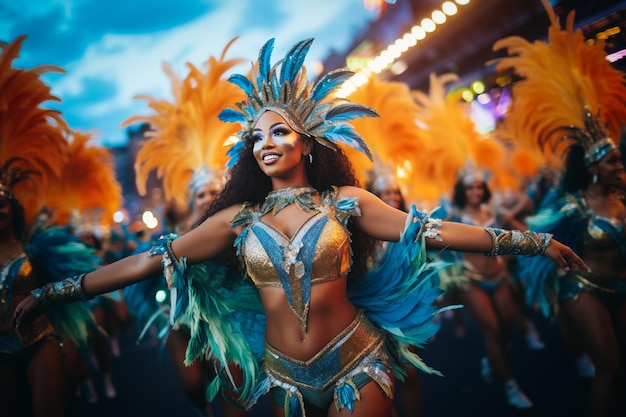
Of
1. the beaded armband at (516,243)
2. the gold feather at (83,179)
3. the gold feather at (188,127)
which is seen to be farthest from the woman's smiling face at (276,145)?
the gold feather at (83,179)

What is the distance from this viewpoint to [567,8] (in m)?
3.88

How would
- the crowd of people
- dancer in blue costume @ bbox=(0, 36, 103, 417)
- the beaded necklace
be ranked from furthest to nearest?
dancer in blue costume @ bbox=(0, 36, 103, 417)
the beaded necklace
the crowd of people

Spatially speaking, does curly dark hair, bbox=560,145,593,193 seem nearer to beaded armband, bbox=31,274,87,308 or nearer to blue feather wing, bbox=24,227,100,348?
beaded armband, bbox=31,274,87,308

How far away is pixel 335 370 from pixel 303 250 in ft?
2.04

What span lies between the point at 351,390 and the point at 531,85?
3.61 m

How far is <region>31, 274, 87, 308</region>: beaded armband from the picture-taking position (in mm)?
2434

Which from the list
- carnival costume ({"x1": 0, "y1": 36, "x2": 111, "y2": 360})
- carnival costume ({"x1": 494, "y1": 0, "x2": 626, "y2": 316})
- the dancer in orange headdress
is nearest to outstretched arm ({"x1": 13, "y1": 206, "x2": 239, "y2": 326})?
carnival costume ({"x1": 0, "y1": 36, "x2": 111, "y2": 360})

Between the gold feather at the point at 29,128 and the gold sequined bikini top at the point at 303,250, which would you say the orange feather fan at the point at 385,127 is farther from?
the gold feather at the point at 29,128

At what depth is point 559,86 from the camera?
13.1 feet

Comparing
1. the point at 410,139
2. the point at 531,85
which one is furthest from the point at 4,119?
the point at 531,85

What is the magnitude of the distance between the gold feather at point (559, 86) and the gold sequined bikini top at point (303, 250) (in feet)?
9.31

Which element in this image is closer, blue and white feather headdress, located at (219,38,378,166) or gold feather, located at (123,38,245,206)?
blue and white feather headdress, located at (219,38,378,166)

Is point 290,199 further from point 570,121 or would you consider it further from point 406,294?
point 570,121

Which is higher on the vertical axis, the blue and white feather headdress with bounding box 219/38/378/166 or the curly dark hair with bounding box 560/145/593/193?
the blue and white feather headdress with bounding box 219/38/378/166
